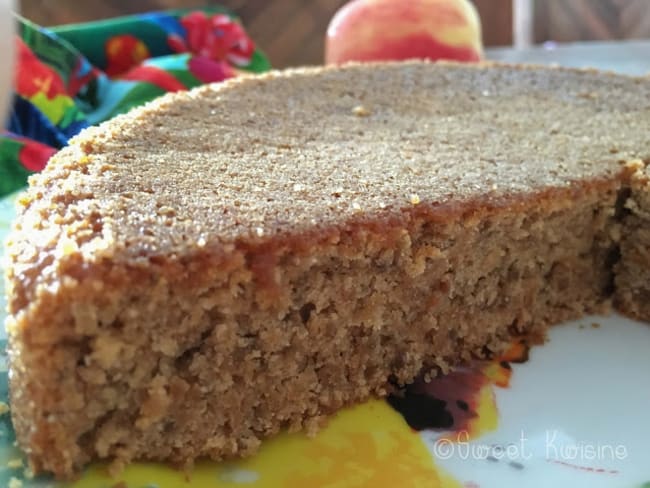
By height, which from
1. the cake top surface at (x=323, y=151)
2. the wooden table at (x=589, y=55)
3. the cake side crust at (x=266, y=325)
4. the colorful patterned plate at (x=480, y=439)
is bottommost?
the colorful patterned plate at (x=480, y=439)

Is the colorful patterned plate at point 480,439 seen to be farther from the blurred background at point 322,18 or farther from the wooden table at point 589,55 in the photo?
the blurred background at point 322,18

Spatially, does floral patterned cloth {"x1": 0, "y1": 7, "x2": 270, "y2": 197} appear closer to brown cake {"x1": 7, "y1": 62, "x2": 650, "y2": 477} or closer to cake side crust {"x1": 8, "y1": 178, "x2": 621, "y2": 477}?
brown cake {"x1": 7, "y1": 62, "x2": 650, "y2": 477}

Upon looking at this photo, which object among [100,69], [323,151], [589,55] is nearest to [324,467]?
[323,151]

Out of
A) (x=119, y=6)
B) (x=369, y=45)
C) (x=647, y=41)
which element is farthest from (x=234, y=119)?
(x=647, y=41)

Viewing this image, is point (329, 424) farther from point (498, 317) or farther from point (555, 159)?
point (555, 159)

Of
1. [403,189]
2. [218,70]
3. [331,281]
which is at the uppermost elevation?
[218,70]

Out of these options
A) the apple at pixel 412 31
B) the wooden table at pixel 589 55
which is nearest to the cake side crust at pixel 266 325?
the apple at pixel 412 31

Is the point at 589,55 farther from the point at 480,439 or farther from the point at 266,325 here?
the point at 266,325
